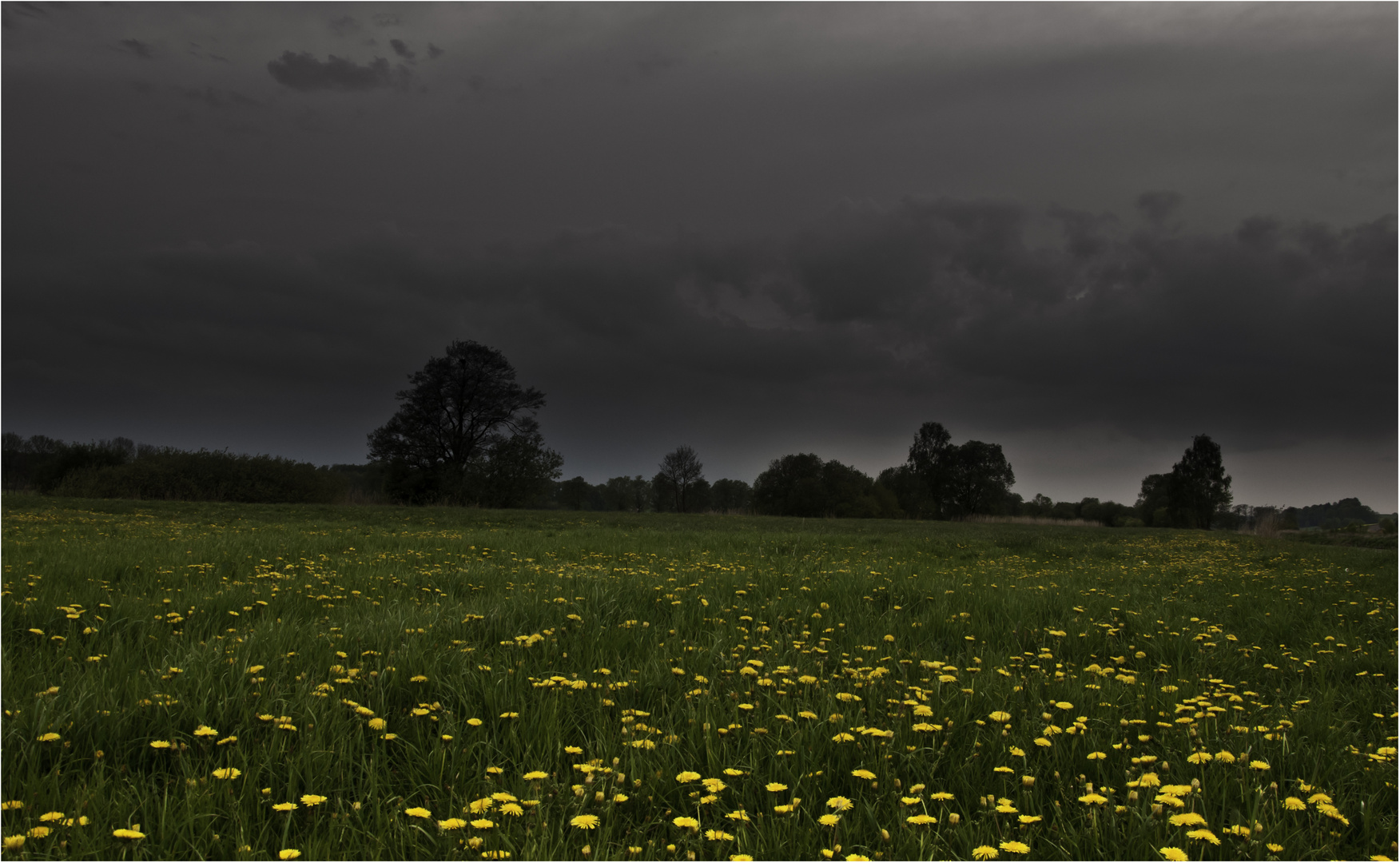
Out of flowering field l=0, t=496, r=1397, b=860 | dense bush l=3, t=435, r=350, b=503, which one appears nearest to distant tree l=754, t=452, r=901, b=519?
dense bush l=3, t=435, r=350, b=503

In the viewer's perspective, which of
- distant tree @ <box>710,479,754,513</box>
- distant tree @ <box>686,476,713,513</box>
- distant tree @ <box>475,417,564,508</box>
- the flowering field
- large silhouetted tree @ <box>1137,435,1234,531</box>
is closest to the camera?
the flowering field

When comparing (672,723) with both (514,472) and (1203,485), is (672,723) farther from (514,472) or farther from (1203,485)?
(1203,485)

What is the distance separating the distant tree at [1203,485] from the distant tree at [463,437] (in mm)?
61954

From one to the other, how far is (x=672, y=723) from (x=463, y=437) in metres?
52.0

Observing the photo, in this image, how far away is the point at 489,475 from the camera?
163ft

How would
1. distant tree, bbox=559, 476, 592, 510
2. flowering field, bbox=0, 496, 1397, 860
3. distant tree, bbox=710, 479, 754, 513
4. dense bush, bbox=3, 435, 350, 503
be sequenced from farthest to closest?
distant tree, bbox=710, 479, 754, 513, distant tree, bbox=559, 476, 592, 510, dense bush, bbox=3, 435, 350, 503, flowering field, bbox=0, 496, 1397, 860

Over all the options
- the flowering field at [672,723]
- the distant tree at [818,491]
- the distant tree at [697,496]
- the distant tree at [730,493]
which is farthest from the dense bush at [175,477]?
the distant tree at [730,493]

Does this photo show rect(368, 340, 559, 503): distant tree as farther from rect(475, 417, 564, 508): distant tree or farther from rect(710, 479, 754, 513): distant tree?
rect(710, 479, 754, 513): distant tree

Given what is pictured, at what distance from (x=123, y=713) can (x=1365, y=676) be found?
7432mm

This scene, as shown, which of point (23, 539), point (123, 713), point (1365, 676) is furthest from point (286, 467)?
point (1365, 676)

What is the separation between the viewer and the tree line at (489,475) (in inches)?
1545

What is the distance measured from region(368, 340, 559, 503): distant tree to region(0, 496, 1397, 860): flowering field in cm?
4338

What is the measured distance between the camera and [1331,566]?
42.2ft

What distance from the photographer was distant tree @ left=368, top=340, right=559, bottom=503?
49.7 m
